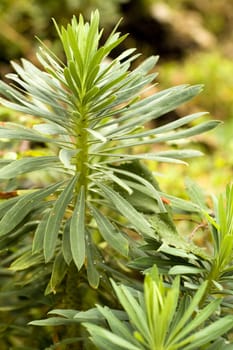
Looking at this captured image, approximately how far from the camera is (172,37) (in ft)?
11.4

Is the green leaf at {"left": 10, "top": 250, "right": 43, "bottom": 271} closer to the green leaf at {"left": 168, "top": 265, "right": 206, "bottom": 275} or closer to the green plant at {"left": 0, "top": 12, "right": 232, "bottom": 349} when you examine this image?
the green plant at {"left": 0, "top": 12, "right": 232, "bottom": 349}

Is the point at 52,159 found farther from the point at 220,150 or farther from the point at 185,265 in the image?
the point at 220,150

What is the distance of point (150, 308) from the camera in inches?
22.6

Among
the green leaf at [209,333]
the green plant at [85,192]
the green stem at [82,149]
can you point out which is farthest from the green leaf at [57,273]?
the green leaf at [209,333]

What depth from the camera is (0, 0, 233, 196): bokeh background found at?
2695 mm

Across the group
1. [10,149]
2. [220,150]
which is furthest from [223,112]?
[10,149]

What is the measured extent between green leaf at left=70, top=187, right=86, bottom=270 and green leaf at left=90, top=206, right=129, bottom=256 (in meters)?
0.03

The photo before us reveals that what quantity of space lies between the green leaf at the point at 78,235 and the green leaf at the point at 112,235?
0.11ft

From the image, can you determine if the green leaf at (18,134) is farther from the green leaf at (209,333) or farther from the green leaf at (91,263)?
the green leaf at (209,333)

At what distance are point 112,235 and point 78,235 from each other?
0.06 metres

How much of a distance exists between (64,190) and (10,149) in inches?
17.4

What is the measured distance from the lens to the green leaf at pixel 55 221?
697 mm

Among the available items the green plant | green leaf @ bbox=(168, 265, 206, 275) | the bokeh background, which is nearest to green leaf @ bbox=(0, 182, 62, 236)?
the green plant

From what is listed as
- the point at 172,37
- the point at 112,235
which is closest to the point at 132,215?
the point at 112,235
